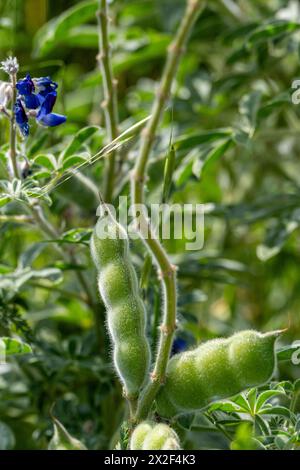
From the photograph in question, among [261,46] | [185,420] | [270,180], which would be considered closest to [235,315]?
[270,180]

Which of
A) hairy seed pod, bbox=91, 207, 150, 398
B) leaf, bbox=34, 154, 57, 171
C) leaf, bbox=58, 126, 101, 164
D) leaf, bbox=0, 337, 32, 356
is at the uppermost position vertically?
leaf, bbox=58, 126, 101, 164

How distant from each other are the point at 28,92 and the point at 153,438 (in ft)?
1.79

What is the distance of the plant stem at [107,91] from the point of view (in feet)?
4.28

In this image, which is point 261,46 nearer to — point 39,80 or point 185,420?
point 39,80

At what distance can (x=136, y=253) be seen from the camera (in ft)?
4.99

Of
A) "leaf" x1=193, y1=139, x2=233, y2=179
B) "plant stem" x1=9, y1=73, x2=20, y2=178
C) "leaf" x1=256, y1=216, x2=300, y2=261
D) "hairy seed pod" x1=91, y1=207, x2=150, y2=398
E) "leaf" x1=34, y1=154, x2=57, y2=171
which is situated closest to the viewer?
"hairy seed pod" x1=91, y1=207, x2=150, y2=398

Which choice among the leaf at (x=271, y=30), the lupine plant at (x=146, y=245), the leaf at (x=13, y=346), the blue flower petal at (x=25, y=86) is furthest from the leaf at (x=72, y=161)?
the leaf at (x=271, y=30)

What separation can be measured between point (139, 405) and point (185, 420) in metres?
0.12

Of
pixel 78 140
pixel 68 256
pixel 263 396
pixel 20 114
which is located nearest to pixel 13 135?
pixel 20 114

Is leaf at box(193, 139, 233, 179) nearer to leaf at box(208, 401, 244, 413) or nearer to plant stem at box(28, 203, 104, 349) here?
plant stem at box(28, 203, 104, 349)

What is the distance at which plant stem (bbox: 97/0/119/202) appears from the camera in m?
1.30

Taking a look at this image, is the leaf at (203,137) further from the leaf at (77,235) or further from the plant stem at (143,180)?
the plant stem at (143,180)
